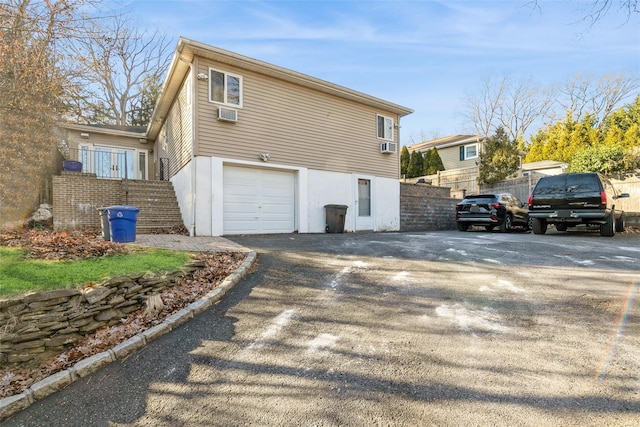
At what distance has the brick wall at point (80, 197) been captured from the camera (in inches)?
383

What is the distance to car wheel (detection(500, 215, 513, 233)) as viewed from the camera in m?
11.9

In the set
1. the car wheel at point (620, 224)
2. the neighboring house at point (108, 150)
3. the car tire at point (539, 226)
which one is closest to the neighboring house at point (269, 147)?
the neighboring house at point (108, 150)

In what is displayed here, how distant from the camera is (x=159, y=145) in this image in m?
15.9

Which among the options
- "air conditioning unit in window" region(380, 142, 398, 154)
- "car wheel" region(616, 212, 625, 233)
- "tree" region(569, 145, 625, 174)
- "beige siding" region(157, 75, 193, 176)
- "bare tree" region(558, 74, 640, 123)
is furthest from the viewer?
"bare tree" region(558, 74, 640, 123)

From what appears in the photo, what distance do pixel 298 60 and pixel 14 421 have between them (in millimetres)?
12221

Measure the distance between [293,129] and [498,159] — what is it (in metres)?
12.5

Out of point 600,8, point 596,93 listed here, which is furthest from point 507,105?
point 600,8

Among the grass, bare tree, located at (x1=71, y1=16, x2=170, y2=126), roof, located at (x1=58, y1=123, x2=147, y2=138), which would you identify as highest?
bare tree, located at (x1=71, y1=16, x2=170, y2=126)

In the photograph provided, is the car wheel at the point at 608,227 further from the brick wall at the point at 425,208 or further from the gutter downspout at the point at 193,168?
the gutter downspout at the point at 193,168

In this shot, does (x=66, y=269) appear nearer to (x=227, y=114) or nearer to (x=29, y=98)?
(x=227, y=114)

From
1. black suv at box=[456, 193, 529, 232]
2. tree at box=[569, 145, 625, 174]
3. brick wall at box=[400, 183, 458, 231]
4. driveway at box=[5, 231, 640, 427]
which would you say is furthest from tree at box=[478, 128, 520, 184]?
driveway at box=[5, 231, 640, 427]

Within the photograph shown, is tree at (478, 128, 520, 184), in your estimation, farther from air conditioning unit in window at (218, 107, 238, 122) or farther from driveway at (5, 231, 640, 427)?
driveway at (5, 231, 640, 427)

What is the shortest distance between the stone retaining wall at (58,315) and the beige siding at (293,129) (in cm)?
588

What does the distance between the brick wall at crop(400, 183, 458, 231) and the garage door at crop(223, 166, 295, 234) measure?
18.2ft
